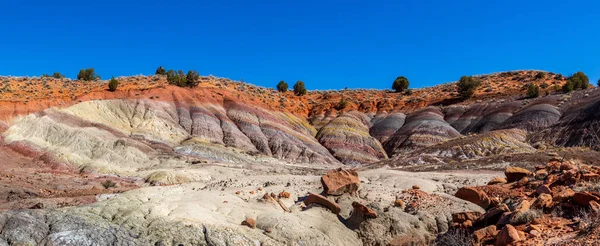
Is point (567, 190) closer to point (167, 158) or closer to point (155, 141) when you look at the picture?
point (167, 158)

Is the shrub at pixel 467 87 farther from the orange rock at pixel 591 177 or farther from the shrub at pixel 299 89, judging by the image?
the orange rock at pixel 591 177

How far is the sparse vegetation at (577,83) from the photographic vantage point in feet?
179

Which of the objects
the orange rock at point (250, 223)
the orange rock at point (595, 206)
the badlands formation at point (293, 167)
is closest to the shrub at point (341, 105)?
the badlands formation at point (293, 167)

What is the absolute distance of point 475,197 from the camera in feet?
46.0

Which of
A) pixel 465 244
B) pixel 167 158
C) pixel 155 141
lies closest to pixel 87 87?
pixel 155 141

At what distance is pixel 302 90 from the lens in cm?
7381

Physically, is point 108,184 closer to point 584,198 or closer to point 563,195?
point 563,195

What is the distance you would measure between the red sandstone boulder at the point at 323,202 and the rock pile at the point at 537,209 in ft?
11.4

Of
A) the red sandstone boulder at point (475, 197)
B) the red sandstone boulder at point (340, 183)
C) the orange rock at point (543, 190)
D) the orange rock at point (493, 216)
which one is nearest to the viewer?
the orange rock at point (493, 216)

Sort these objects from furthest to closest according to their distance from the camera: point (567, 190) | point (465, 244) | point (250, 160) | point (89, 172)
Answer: point (250, 160)
point (89, 172)
point (567, 190)
point (465, 244)

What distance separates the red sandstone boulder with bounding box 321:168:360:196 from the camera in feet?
49.3

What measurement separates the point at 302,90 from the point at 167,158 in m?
44.1

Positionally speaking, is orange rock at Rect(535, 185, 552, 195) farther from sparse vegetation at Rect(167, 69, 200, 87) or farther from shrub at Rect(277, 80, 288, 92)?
shrub at Rect(277, 80, 288, 92)

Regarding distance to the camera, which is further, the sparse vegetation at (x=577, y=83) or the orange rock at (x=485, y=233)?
the sparse vegetation at (x=577, y=83)
